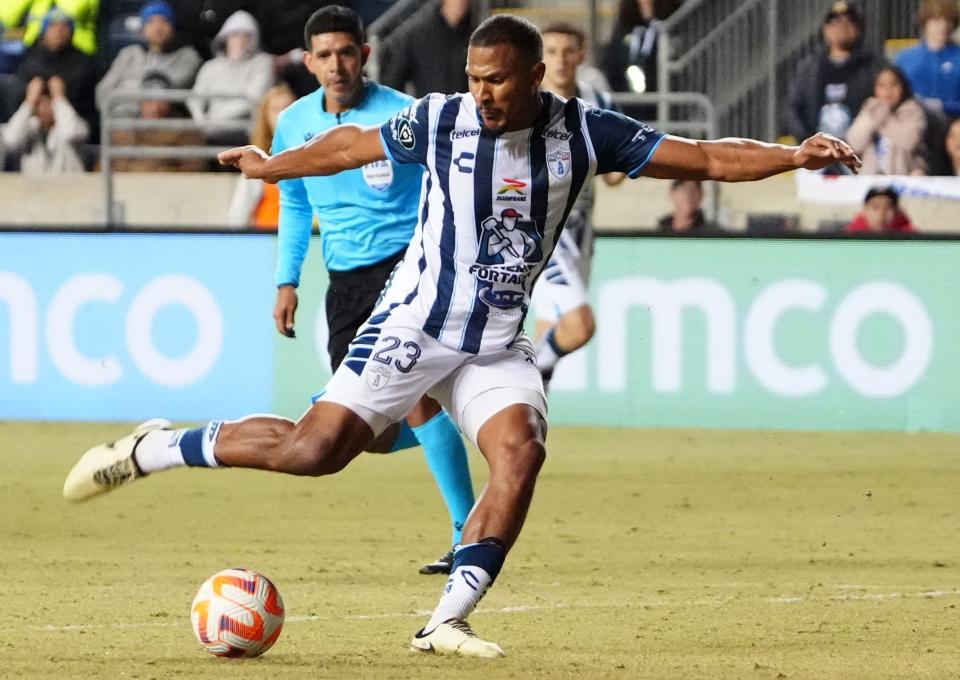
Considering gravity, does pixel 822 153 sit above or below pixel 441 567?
above

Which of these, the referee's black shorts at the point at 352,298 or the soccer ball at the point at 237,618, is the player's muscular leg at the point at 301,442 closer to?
the soccer ball at the point at 237,618

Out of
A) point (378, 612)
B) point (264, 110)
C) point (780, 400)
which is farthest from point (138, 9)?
point (378, 612)

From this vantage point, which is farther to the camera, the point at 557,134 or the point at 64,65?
the point at 64,65

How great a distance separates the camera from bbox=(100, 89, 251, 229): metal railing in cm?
1548

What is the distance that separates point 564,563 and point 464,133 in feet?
8.89

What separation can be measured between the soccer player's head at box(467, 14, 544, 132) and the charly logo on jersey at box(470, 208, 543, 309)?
1.07 ft

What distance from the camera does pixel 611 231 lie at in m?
13.6

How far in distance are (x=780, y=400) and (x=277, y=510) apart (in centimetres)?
478

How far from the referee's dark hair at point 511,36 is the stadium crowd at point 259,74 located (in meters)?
9.11

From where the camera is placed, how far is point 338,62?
8.11 meters

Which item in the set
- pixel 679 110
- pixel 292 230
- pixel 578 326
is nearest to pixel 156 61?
pixel 679 110

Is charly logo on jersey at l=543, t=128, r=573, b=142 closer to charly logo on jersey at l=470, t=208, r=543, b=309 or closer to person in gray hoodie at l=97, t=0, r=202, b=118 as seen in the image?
charly logo on jersey at l=470, t=208, r=543, b=309

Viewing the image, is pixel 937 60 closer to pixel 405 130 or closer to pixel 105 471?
pixel 405 130

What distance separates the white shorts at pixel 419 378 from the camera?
20.0 feet
